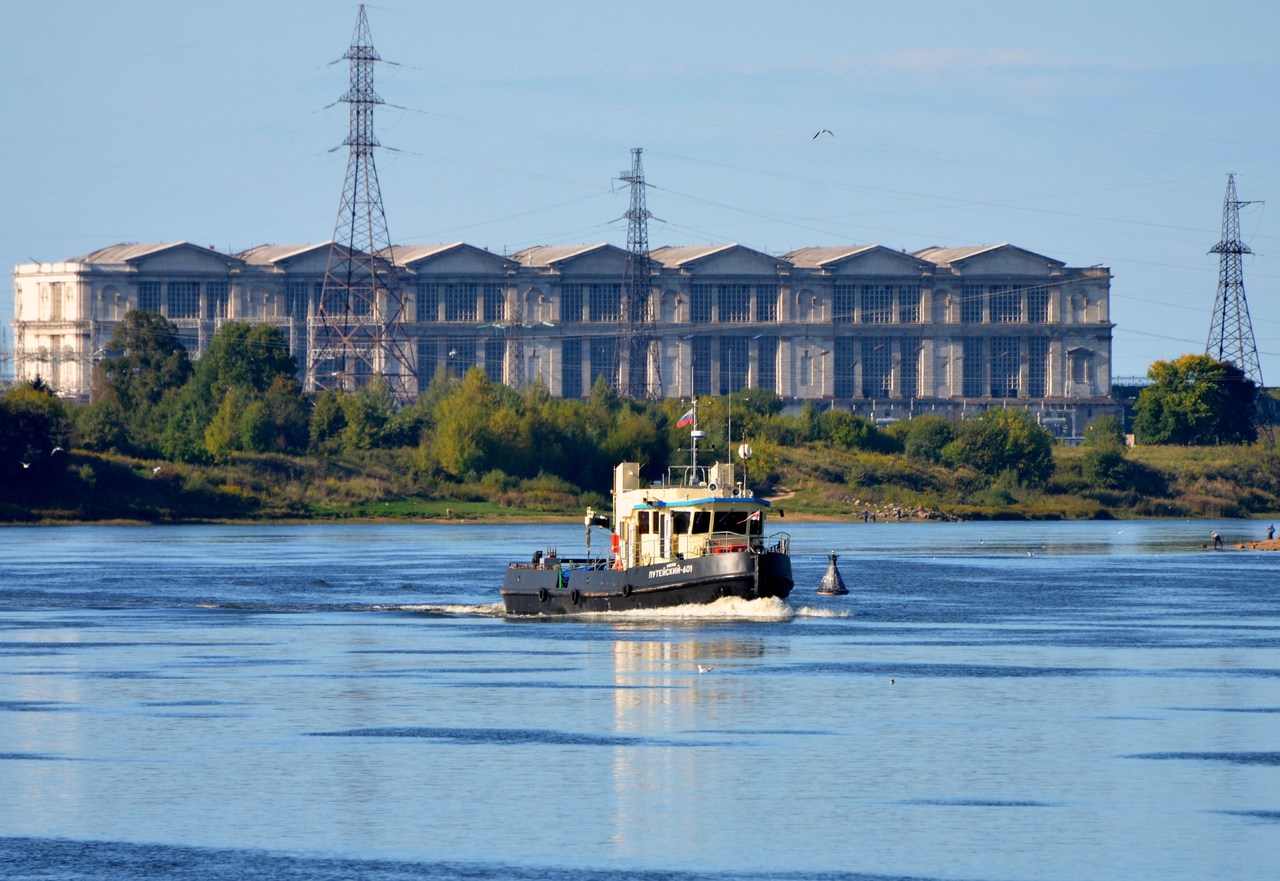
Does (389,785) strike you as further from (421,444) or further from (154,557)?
(421,444)

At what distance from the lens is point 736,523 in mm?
75500

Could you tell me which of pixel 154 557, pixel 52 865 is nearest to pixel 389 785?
pixel 52 865

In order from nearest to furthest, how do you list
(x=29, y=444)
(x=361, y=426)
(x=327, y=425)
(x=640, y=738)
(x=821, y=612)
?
(x=640, y=738) < (x=821, y=612) < (x=29, y=444) < (x=361, y=426) < (x=327, y=425)

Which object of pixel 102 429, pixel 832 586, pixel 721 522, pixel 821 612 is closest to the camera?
pixel 721 522

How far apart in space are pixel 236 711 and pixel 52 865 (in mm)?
16692

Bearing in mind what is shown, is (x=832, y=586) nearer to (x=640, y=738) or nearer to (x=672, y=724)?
(x=672, y=724)

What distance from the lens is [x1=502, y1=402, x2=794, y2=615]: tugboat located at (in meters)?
74.1

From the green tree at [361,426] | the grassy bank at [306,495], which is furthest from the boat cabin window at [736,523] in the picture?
the green tree at [361,426]

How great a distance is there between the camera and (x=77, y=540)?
142375 mm

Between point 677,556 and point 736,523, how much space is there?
7.79 feet

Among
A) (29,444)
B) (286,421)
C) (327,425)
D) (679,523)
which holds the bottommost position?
(679,523)

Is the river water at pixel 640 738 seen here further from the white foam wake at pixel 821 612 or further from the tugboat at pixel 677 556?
the tugboat at pixel 677 556

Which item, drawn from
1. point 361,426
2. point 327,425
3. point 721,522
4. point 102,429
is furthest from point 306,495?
point 721,522

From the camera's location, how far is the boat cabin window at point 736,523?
75250 millimetres
